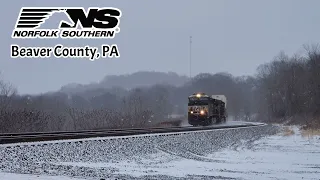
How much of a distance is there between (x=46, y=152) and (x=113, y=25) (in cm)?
1000

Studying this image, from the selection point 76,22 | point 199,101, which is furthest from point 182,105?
point 76,22

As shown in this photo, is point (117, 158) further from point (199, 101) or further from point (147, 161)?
point (199, 101)

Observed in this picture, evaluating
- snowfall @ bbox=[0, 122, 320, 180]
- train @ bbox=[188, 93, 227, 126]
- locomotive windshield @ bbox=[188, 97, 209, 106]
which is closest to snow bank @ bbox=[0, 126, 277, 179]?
snowfall @ bbox=[0, 122, 320, 180]

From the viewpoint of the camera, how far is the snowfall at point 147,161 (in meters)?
15.1

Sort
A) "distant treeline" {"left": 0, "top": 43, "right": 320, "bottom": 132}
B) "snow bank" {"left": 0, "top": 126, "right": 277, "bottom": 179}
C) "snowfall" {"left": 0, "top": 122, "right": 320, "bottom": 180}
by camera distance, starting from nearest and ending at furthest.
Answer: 1. "snowfall" {"left": 0, "top": 122, "right": 320, "bottom": 180}
2. "snow bank" {"left": 0, "top": 126, "right": 277, "bottom": 179}
3. "distant treeline" {"left": 0, "top": 43, "right": 320, "bottom": 132}

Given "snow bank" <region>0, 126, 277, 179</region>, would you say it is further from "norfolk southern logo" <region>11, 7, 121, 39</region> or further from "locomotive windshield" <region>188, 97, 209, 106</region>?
"locomotive windshield" <region>188, 97, 209, 106</region>

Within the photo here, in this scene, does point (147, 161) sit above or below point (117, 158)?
below

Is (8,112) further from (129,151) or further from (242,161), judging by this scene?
(242,161)

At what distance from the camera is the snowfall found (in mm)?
15133

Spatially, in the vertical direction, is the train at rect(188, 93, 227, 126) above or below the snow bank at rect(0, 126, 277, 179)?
above

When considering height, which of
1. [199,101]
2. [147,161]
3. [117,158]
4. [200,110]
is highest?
[199,101]

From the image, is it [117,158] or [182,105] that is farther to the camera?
[182,105]

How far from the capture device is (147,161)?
19.8m

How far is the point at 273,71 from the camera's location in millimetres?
132500
